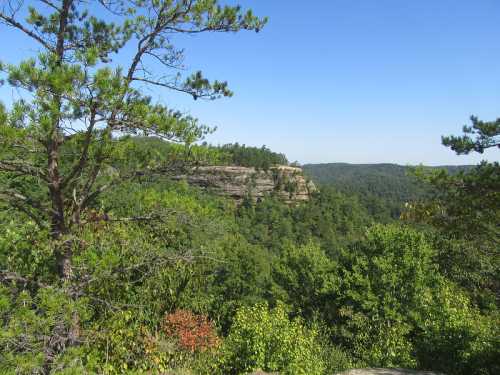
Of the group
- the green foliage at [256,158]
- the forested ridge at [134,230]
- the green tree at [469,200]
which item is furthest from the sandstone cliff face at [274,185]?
the green tree at [469,200]

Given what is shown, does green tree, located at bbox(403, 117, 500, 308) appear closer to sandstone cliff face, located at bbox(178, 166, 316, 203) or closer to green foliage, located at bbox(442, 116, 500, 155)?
green foliage, located at bbox(442, 116, 500, 155)

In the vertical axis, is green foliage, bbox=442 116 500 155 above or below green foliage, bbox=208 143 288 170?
below

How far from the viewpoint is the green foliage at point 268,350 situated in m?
7.46

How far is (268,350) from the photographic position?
763cm

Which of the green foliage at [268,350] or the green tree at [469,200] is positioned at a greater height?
the green tree at [469,200]

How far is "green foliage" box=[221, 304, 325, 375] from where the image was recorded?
7465mm

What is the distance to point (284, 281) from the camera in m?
20.0

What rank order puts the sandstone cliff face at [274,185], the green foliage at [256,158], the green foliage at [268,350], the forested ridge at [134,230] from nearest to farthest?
the forested ridge at [134,230] → the green foliage at [268,350] → the sandstone cliff face at [274,185] → the green foliage at [256,158]

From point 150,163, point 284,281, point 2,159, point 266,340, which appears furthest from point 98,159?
point 284,281

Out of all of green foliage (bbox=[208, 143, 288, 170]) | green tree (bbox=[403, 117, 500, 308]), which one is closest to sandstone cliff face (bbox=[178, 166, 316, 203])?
green foliage (bbox=[208, 143, 288, 170])

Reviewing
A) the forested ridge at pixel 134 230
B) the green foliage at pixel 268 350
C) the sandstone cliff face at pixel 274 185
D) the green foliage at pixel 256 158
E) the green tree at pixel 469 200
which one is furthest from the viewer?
the green foliage at pixel 256 158

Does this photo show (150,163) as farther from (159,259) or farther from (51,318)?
(51,318)

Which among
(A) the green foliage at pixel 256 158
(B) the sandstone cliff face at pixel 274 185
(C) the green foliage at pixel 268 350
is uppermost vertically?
(A) the green foliage at pixel 256 158

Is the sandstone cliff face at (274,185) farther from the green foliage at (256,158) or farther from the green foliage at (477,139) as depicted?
the green foliage at (477,139)
